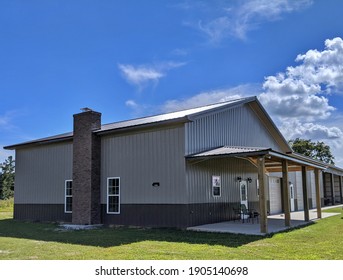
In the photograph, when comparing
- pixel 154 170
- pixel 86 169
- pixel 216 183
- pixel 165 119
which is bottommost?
pixel 216 183

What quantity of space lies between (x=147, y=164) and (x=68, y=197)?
4.96m

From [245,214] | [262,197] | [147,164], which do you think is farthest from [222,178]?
[262,197]

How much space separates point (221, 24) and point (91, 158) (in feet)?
25.1

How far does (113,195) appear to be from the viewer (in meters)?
15.4

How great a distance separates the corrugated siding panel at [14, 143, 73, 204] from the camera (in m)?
17.2

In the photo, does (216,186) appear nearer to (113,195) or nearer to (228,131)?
(228,131)

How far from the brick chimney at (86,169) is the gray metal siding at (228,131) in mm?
4574

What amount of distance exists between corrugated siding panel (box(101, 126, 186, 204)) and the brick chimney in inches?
12.9

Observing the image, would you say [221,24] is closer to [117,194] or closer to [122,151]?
[122,151]

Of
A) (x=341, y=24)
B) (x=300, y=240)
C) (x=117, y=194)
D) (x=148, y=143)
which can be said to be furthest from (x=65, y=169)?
(x=341, y=24)

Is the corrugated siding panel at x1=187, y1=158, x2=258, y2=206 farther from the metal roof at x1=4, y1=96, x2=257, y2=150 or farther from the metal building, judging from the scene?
the metal roof at x1=4, y1=96, x2=257, y2=150

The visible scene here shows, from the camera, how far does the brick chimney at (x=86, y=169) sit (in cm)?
1540

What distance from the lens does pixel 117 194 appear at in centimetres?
1526

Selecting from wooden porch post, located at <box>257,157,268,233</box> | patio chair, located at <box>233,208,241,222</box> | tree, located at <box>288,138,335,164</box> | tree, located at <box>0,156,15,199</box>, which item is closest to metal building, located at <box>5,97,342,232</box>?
wooden porch post, located at <box>257,157,268,233</box>
